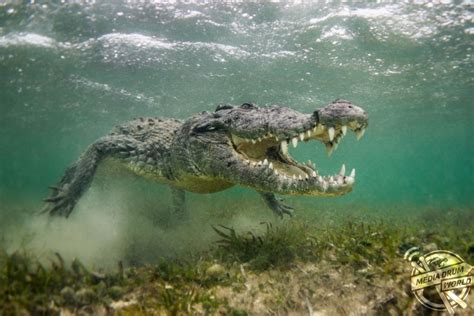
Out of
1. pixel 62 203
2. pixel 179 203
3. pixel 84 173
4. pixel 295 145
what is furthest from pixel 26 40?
pixel 295 145

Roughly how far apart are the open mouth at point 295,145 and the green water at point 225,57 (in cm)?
654

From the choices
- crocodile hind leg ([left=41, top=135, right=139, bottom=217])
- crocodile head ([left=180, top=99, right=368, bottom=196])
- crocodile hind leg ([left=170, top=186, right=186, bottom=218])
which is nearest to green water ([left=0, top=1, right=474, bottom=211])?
crocodile hind leg ([left=170, top=186, right=186, bottom=218])

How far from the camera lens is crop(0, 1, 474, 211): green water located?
1088 centimetres

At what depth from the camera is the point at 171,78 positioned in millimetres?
16656

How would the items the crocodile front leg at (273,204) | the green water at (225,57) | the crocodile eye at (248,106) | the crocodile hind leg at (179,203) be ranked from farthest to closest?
the green water at (225,57)
the crocodile hind leg at (179,203)
the crocodile front leg at (273,204)
the crocodile eye at (248,106)

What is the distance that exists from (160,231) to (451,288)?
5.01 m

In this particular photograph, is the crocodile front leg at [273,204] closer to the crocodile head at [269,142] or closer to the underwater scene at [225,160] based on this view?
the underwater scene at [225,160]

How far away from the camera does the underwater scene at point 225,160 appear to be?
2.96 meters

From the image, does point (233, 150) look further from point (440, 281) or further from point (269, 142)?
point (440, 281)

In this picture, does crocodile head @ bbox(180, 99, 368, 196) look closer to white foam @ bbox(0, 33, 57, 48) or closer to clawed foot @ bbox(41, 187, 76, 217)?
clawed foot @ bbox(41, 187, 76, 217)

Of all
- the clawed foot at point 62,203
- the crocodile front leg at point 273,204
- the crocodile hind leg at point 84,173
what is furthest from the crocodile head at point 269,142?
the crocodile front leg at point 273,204

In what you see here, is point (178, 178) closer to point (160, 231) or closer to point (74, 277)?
point (160, 231)

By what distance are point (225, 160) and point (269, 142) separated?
2.84 feet

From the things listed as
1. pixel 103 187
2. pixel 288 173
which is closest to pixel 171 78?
pixel 103 187
